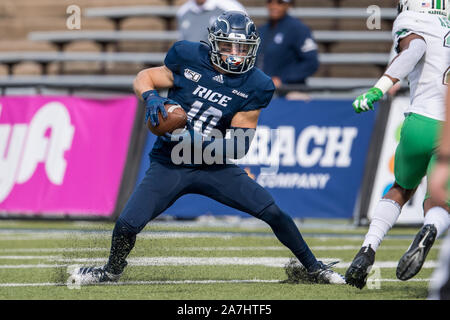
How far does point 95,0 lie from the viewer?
16.3m

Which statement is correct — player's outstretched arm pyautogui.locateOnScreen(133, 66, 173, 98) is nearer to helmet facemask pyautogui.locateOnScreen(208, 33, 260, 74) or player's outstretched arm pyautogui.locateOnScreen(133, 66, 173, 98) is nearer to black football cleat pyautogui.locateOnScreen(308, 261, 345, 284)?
helmet facemask pyautogui.locateOnScreen(208, 33, 260, 74)

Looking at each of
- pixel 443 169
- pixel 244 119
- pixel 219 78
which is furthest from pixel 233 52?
pixel 443 169

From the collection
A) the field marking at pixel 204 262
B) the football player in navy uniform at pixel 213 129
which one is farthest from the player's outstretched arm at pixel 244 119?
the field marking at pixel 204 262

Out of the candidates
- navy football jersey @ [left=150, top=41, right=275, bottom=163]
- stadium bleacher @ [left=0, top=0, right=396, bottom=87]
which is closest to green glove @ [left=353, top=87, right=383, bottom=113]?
navy football jersey @ [left=150, top=41, right=275, bottom=163]

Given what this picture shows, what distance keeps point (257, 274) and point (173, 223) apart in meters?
3.10

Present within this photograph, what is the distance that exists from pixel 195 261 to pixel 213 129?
4.51 ft

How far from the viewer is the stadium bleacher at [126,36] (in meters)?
13.7

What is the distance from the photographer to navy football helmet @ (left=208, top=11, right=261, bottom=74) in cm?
535

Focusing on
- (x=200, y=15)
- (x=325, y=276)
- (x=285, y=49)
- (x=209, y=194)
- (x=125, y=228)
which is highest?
(x=200, y=15)

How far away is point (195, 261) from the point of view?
652 centimetres

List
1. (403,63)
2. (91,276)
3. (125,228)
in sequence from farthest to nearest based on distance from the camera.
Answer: (91,276) < (125,228) < (403,63)

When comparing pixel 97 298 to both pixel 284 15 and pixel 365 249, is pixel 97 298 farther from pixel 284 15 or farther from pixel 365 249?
pixel 284 15

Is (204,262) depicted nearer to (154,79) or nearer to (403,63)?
(154,79)

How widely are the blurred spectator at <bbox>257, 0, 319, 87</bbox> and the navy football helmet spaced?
158 inches
